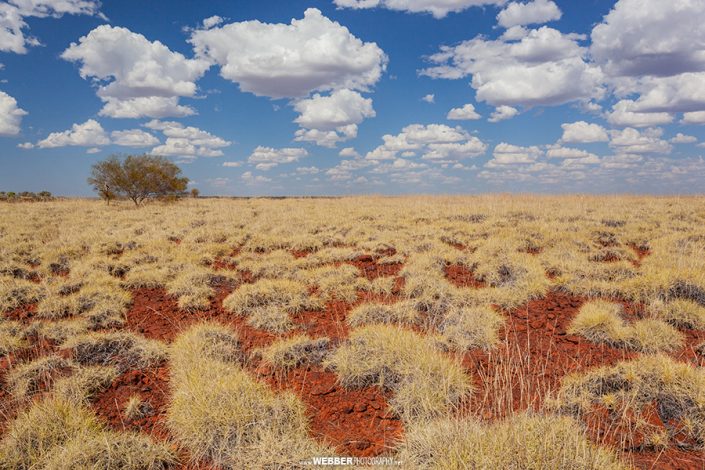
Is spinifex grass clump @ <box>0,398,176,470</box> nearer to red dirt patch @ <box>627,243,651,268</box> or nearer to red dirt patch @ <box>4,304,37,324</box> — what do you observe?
red dirt patch @ <box>4,304,37,324</box>

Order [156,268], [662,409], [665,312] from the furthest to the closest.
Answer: [156,268] < [665,312] < [662,409]

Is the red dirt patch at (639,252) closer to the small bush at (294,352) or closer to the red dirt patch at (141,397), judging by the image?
the small bush at (294,352)

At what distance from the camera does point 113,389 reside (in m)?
5.49

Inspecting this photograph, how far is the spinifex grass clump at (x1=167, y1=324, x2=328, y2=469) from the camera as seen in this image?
3.99m

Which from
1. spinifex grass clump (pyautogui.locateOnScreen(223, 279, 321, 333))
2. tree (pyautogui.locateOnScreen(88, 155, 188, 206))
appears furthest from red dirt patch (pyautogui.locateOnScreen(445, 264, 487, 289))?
tree (pyautogui.locateOnScreen(88, 155, 188, 206))

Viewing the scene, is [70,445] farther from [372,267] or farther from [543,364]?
[372,267]

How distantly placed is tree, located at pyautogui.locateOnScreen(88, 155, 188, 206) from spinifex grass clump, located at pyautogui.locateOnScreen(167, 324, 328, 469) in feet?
111

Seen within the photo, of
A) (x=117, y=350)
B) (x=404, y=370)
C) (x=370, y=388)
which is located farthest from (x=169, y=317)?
(x=404, y=370)

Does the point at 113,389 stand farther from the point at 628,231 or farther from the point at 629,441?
the point at 628,231

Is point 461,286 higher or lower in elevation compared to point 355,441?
higher

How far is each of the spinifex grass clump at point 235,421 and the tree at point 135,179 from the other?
33840mm

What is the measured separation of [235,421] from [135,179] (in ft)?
116

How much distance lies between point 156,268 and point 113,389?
575cm

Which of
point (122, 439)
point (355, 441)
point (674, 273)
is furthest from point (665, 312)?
point (122, 439)
